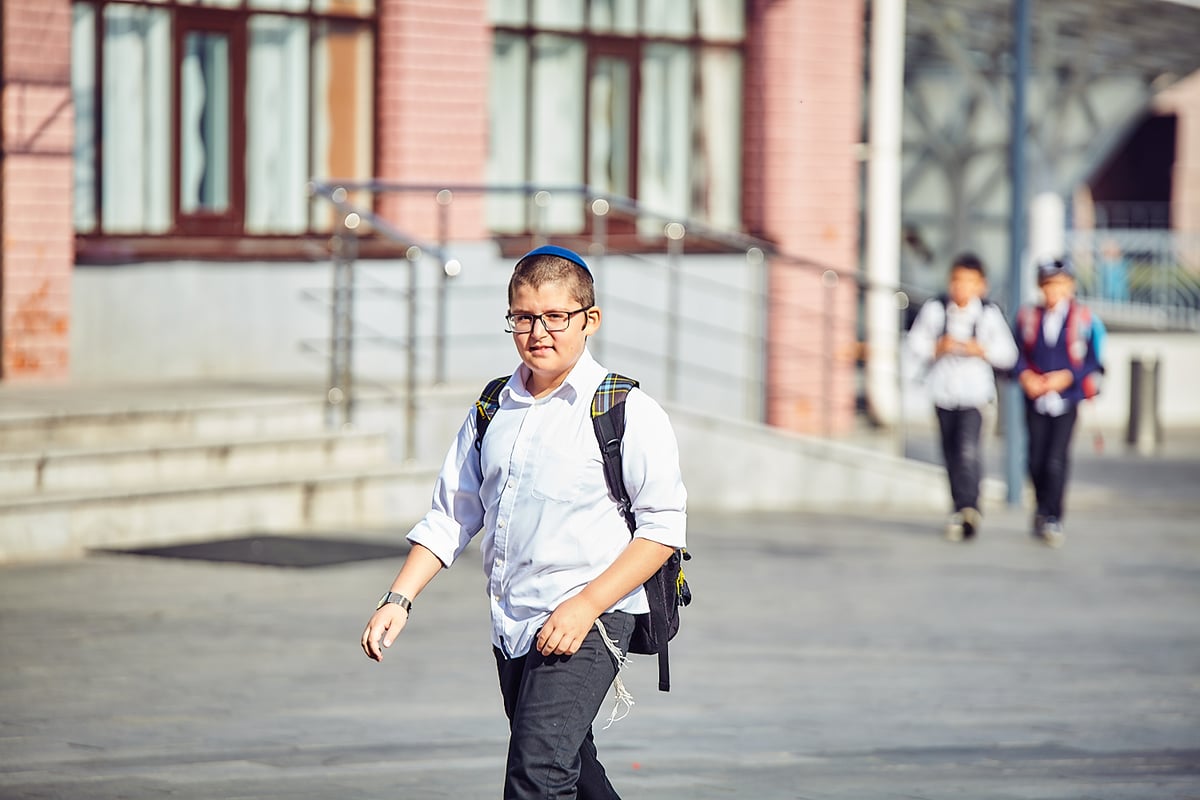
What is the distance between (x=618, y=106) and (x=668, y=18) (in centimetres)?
86

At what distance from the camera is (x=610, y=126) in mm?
17641

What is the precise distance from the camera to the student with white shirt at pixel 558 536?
4863 millimetres

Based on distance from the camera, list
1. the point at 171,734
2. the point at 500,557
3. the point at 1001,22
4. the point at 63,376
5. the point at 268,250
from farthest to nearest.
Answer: the point at 1001,22, the point at 268,250, the point at 63,376, the point at 171,734, the point at 500,557

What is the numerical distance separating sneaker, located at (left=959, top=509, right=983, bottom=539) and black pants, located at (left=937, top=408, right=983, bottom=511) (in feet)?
0.11

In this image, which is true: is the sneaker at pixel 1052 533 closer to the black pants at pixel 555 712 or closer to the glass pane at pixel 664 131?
the glass pane at pixel 664 131

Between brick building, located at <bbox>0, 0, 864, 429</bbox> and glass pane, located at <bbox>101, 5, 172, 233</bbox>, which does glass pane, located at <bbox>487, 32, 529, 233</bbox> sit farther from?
glass pane, located at <bbox>101, 5, 172, 233</bbox>

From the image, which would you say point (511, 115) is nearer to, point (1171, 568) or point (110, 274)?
point (110, 274)

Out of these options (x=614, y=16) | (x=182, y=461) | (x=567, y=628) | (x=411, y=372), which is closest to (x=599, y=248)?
(x=411, y=372)

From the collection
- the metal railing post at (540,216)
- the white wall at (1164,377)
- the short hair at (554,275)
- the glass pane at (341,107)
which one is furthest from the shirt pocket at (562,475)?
the white wall at (1164,377)

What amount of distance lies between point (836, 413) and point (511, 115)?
3946 mm

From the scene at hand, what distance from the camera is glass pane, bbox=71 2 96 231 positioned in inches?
557

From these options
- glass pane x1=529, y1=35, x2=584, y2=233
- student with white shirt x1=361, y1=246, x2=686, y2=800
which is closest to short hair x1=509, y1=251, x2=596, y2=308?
student with white shirt x1=361, y1=246, x2=686, y2=800

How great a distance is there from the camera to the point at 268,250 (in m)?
14.9

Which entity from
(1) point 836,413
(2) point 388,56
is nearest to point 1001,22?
(1) point 836,413
